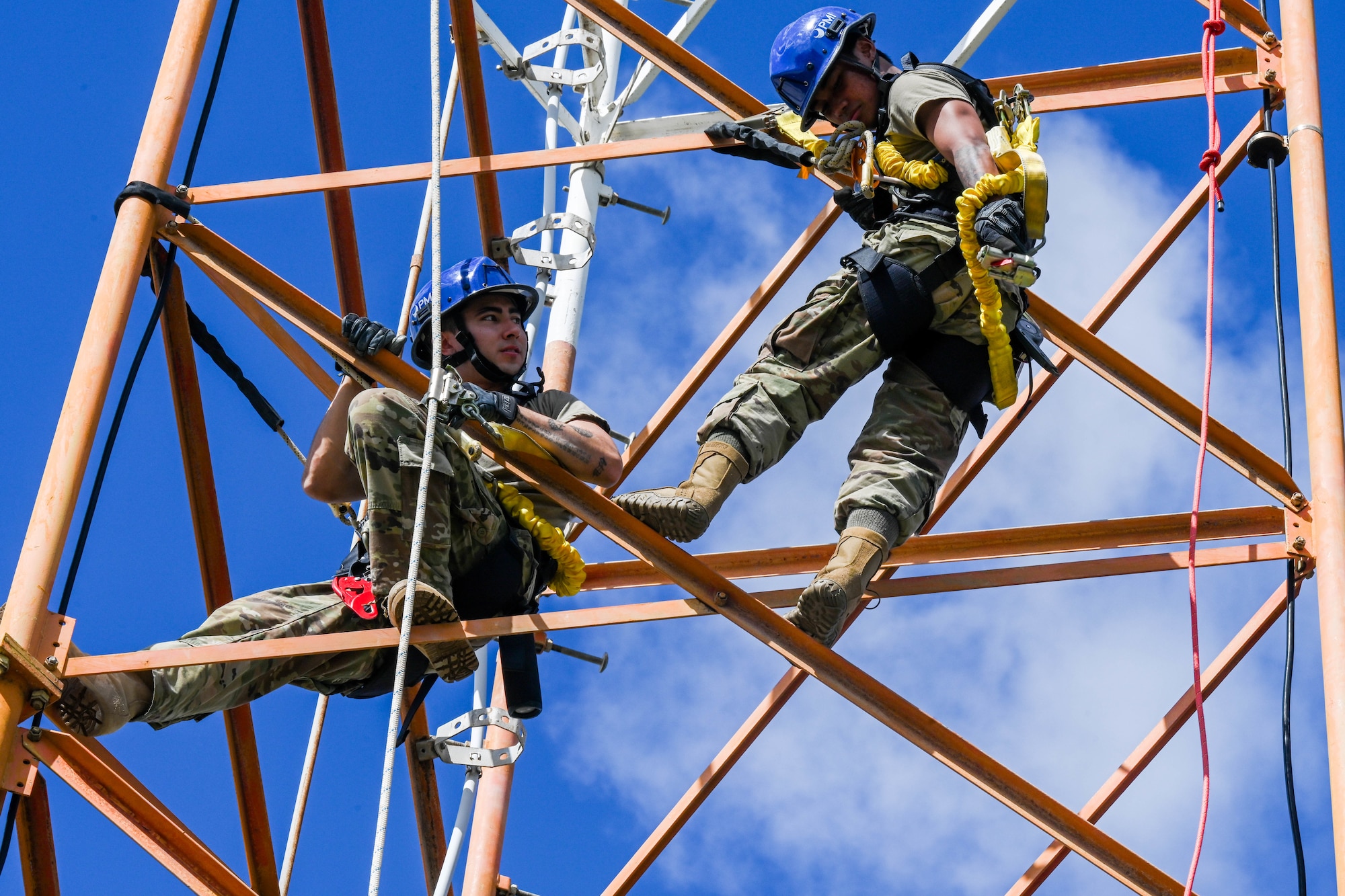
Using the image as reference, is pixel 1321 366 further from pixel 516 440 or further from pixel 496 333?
pixel 496 333

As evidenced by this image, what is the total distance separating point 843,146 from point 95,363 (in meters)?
3.43

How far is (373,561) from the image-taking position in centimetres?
793

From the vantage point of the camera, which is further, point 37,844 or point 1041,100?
point 1041,100

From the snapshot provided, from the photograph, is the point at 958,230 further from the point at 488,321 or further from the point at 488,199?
the point at 488,199

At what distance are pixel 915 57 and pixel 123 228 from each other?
11.7ft

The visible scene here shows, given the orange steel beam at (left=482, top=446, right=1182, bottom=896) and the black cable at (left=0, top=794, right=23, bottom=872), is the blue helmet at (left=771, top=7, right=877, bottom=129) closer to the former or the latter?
the orange steel beam at (left=482, top=446, right=1182, bottom=896)

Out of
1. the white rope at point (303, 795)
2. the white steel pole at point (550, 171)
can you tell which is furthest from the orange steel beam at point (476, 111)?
the white rope at point (303, 795)

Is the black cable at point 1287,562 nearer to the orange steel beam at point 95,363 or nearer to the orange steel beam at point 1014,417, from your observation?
the orange steel beam at point 1014,417

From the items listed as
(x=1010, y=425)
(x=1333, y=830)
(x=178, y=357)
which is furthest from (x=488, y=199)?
(x=1333, y=830)

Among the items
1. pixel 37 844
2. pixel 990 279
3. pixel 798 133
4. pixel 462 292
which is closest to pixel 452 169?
pixel 462 292

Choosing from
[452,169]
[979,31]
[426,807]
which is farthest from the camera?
[979,31]

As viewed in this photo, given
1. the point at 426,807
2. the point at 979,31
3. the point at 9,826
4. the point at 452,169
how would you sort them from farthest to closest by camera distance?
the point at 979,31 < the point at 426,807 < the point at 452,169 < the point at 9,826

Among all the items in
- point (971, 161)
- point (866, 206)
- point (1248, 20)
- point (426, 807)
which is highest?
point (1248, 20)

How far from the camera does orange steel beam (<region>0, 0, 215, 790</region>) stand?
732cm
